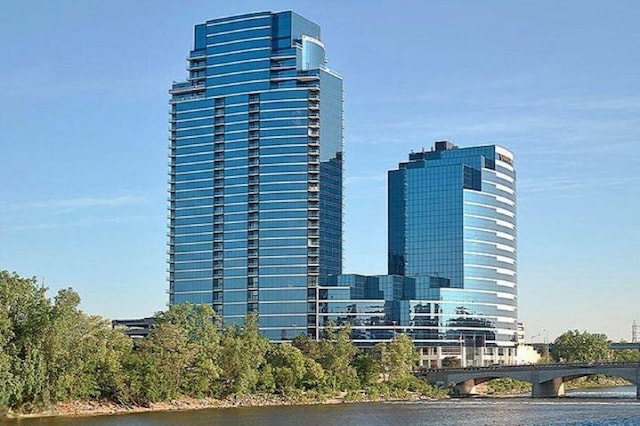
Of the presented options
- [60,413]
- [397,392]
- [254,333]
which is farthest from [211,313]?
[60,413]

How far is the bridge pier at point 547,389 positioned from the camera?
193 meters

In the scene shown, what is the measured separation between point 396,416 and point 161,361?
33.4 metres

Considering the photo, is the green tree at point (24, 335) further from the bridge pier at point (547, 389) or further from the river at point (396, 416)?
the bridge pier at point (547, 389)

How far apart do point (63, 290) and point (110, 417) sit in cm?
1644

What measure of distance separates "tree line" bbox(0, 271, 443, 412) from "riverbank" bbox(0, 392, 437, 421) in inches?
33.4

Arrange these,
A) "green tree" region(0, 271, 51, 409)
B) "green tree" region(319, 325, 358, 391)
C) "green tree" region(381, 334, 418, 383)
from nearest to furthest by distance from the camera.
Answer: "green tree" region(0, 271, 51, 409) < "green tree" region(319, 325, 358, 391) < "green tree" region(381, 334, 418, 383)

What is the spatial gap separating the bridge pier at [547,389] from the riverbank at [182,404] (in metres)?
26.1

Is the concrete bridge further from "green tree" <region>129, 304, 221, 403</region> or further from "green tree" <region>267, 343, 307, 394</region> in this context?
"green tree" <region>129, 304, 221, 403</region>

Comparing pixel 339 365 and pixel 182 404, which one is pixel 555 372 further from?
pixel 182 404

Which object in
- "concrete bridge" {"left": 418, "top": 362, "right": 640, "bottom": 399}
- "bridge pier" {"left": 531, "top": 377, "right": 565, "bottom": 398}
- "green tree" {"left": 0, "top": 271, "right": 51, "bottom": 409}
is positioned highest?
"green tree" {"left": 0, "top": 271, "right": 51, "bottom": 409}

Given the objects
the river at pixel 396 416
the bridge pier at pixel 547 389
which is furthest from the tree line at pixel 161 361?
the bridge pier at pixel 547 389

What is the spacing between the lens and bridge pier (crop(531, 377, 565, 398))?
19300cm

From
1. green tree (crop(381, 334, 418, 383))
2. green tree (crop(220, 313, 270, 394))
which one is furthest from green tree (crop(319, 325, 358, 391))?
green tree (crop(220, 313, 270, 394))

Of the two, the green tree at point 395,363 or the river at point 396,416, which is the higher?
the green tree at point 395,363
